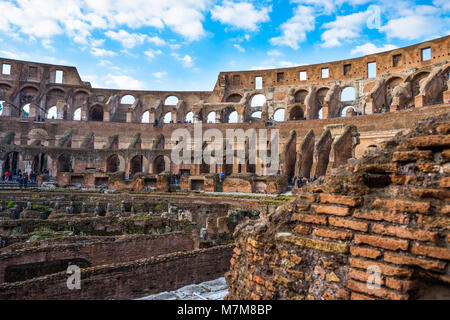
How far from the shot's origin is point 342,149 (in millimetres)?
24797

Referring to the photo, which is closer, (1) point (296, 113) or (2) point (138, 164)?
(2) point (138, 164)

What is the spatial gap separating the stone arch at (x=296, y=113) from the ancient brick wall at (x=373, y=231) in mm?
37525

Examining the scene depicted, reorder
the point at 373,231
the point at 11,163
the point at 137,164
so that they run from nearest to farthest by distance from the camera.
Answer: the point at 373,231 → the point at 11,163 → the point at 137,164

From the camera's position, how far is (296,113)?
134ft

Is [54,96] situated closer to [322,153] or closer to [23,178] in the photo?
[23,178]

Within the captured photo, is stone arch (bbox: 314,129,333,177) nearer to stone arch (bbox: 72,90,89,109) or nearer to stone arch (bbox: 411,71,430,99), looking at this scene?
stone arch (bbox: 411,71,430,99)

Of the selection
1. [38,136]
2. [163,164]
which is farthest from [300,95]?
[38,136]

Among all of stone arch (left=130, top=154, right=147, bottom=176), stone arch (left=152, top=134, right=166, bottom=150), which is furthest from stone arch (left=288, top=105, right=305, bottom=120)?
stone arch (left=130, top=154, right=147, bottom=176)

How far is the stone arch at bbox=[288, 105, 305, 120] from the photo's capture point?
1577 inches

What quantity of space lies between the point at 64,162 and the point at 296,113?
2823cm

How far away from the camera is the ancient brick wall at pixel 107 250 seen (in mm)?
7051

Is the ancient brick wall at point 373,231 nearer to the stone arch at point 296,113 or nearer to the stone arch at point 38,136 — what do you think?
the stone arch at point 296,113

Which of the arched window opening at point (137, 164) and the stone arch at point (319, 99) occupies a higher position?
the stone arch at point (319, 99)

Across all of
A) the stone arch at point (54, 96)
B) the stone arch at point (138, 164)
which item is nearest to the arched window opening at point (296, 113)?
the stone arch at point (138, 164)
